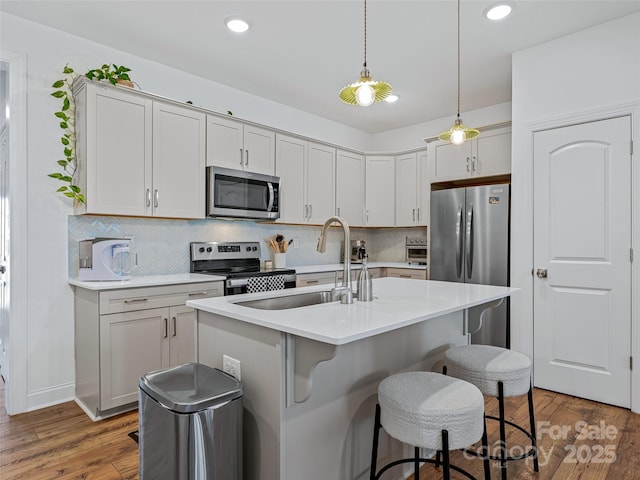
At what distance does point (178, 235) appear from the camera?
3.57 meters

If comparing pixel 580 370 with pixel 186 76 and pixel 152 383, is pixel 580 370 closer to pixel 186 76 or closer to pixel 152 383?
pixel 152 383

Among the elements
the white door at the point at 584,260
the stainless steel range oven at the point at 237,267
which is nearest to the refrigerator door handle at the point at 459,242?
the white door at the point at 584,260

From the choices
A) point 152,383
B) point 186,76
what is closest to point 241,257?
point 186,76

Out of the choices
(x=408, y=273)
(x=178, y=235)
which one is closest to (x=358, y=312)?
(x=178, y=235)

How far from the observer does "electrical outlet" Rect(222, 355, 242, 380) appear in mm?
1592

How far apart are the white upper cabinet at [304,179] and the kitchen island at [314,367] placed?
7.68 ft

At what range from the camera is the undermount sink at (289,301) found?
1.88 metres

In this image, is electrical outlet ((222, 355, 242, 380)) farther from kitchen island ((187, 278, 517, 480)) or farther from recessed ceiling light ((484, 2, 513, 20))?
recessed ceiling light ((484, 2, 513, 20))

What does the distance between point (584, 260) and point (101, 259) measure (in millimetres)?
3603

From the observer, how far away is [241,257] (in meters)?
4.00

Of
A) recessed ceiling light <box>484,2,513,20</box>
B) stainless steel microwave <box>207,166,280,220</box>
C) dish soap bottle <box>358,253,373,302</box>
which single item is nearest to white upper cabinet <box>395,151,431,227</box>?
stainless steel microwave <box>207,166,280,220</box>

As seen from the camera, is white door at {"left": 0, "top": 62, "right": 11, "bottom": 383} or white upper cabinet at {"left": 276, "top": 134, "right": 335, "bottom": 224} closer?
white door at {"left": 0, "top": 62, "right": 11, "bottom": 383}

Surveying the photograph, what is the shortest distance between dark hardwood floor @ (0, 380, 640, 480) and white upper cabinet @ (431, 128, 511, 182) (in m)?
2.24

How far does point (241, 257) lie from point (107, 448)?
6.83ft
